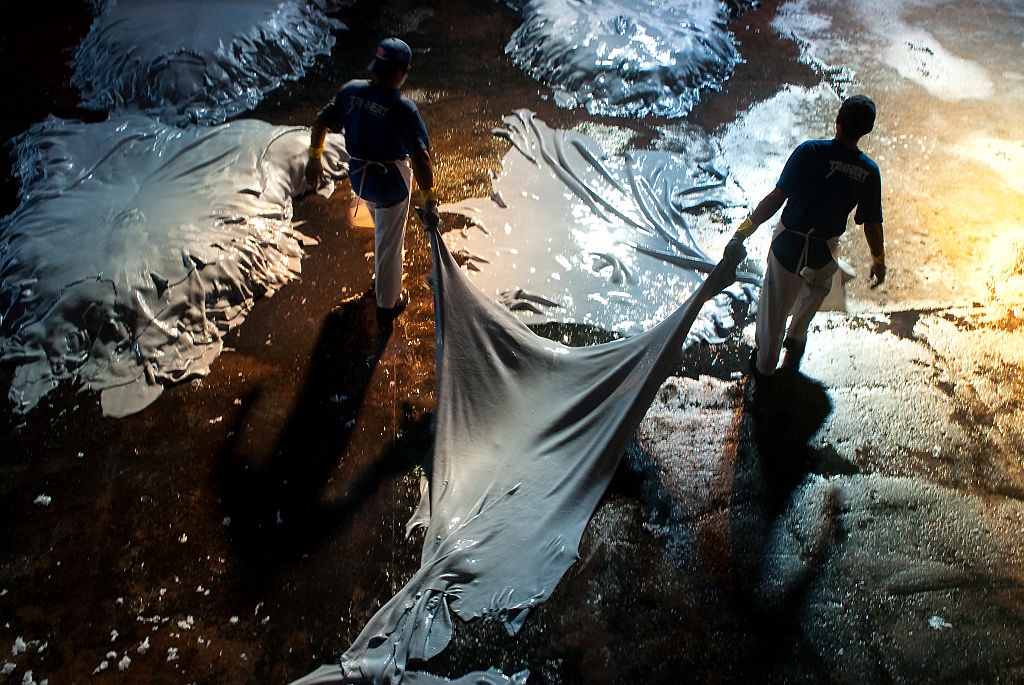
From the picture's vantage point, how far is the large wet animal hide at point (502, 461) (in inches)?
93.9

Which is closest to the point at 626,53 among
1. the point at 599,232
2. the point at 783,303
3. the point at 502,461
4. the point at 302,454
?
the point at 599,232

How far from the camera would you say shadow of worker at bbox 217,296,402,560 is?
278 centimetres

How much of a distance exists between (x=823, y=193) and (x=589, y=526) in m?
1.78

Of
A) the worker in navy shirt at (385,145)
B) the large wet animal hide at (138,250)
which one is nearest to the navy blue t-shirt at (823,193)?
the worker in navy shirt at (385,145)

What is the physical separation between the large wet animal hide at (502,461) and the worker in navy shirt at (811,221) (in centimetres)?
35

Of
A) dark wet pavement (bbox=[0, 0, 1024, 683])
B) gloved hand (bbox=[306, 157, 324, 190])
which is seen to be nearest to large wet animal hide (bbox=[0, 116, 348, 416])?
dark wet pavement (bbox=[0, 0, 1024, 683])

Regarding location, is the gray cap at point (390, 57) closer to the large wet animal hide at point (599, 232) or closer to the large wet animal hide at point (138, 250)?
the large wet animal hide at point (599, 232)

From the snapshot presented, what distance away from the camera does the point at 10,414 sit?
3.21 meters

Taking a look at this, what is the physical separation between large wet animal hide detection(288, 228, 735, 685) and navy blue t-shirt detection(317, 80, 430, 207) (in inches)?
18.4

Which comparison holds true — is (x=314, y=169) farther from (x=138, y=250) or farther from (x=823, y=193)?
(x=823, y=193)

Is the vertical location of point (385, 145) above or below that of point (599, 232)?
above

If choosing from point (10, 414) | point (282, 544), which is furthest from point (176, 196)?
point (282, 544)

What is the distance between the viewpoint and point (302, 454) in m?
3.05

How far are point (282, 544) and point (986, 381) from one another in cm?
360
